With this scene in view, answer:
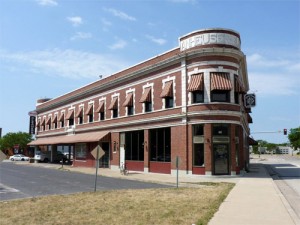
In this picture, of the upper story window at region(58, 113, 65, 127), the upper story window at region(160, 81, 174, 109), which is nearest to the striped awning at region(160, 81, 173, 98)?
the upper story window at region(160, 81, 174, 109)

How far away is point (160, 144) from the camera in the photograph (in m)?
31.5

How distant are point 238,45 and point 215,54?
2763mm

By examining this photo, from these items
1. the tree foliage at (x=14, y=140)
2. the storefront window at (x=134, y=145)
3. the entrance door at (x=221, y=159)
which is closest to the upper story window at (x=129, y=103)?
the storefront window at (x=134, y=145)

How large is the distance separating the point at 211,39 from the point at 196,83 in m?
3.66

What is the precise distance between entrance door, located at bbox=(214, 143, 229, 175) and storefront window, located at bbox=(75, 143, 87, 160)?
Answer: 22.3m

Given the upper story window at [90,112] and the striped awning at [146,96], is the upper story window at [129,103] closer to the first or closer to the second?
the striped awning at [146,96]

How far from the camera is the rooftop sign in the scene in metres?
28.2

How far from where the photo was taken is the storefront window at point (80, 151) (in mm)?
45622

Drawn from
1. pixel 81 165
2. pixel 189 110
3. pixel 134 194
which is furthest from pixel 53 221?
pixel 81 165

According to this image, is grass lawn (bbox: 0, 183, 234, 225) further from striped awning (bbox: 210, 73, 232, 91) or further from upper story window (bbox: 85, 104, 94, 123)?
upper story window (bbox: 85, 104, 94, 123)

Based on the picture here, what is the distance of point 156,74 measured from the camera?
32656mm

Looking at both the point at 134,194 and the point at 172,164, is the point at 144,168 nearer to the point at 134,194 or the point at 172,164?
the point at 172,164

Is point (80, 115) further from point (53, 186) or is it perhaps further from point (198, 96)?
point (53, 186)

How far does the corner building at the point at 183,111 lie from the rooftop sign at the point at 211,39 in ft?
0.25
